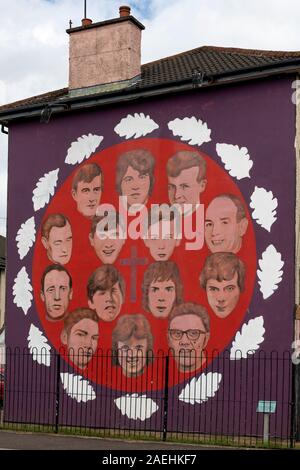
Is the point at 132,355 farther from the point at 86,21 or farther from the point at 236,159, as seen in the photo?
the point at 86,21

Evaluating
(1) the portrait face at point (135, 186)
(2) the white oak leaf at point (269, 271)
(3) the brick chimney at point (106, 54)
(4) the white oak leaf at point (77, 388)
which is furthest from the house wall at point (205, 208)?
(3) the brick chimney at point (106, 54)

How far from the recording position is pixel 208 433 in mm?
18250

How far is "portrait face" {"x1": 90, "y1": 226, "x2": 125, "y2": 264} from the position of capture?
66.2ft

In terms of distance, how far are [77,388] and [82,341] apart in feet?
3.80

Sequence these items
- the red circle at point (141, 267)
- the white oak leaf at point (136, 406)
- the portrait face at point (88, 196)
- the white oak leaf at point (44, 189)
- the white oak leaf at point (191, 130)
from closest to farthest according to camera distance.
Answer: the red circle at point (141, 267), the white oak leaf at point (136, 406), the white oak leaf at point (191, 130), the portrait face at point (88, 196), the white oak leaf at point (44, 189)

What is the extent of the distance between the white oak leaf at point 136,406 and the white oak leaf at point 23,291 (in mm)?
3687

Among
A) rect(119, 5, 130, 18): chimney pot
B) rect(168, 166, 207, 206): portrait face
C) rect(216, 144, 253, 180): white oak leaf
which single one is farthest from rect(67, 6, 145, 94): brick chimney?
rect(216, 144, 253, 180): white oak leaf

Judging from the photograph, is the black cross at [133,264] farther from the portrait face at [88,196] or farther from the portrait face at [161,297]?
the portrait face at [88,196]

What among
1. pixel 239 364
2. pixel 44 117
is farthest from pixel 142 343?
pixel 44 117

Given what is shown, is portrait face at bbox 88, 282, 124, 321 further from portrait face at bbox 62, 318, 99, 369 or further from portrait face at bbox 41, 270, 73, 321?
portrait face at bbox 41, 270, 73, 321

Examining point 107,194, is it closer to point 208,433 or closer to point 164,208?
point 164,208

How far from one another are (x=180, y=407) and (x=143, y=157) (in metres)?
6.05

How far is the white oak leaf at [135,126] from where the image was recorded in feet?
66.2

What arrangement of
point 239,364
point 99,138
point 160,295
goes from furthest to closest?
point 99,138 → point 160,295 → point 239,364
